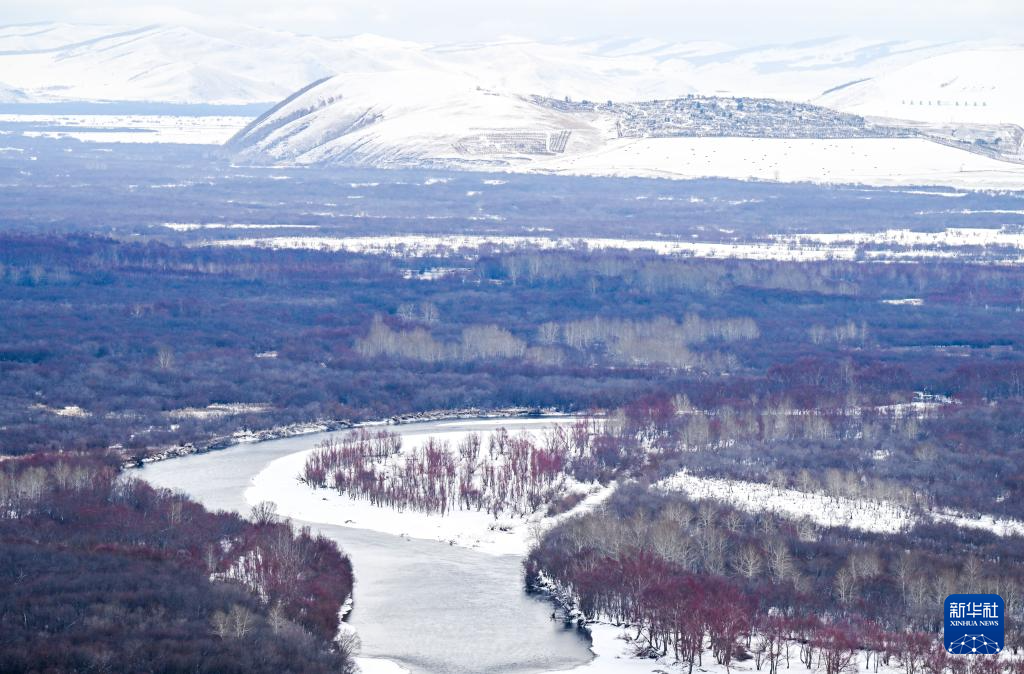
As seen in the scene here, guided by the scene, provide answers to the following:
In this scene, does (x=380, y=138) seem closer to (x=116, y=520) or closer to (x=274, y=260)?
(x=274, y=260)

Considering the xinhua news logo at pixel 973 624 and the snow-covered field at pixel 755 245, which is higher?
the snow-covered field at pixel 755 245

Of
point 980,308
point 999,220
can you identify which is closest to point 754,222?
point 999,220

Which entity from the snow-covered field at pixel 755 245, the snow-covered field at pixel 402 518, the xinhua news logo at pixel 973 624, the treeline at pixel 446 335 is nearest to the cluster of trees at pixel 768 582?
the xinhua news logo at pixel 973 624

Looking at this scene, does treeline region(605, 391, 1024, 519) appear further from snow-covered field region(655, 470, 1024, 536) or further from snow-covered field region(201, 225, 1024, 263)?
snow-covered field region(201, 225, 1024, 263)

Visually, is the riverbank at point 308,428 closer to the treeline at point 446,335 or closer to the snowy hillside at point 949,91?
the treeline at point 446,335

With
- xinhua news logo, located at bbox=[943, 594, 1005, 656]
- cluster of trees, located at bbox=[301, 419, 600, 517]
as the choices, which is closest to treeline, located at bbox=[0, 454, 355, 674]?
cluster of trees, located at bbox=[301, 419, 600, 517]

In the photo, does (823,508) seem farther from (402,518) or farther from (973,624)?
(973,624)

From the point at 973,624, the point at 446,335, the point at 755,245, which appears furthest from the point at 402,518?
the point at 755,245

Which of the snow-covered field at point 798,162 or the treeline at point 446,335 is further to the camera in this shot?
the snow-covered field at point 798,162
